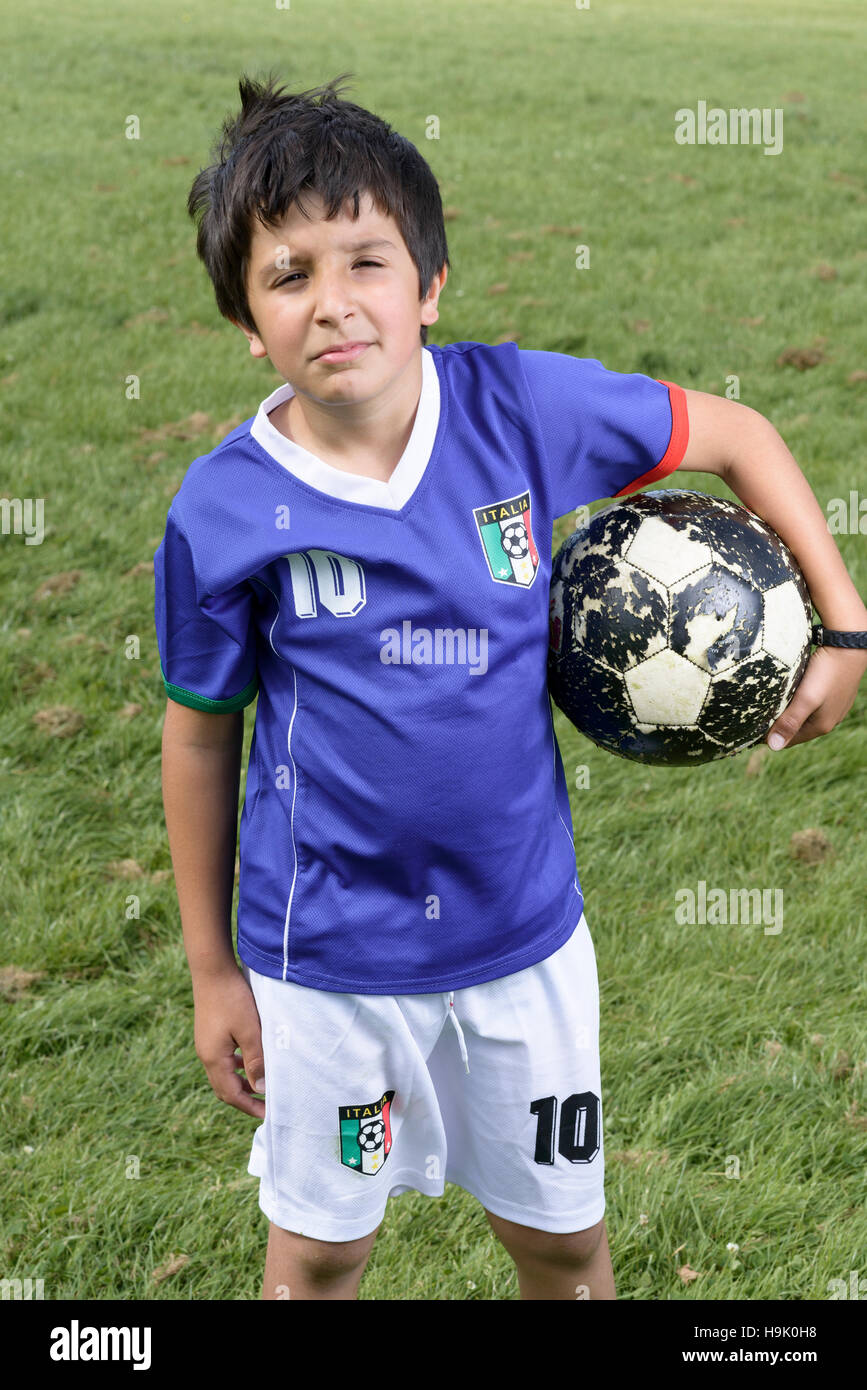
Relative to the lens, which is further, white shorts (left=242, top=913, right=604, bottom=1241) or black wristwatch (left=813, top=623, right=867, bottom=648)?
black wristwatch (left=813, top=623, right=867, bottom=648)

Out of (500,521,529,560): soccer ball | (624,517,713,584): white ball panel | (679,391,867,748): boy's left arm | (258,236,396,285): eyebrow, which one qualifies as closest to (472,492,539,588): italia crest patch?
(500,521,529,560): soccer ball

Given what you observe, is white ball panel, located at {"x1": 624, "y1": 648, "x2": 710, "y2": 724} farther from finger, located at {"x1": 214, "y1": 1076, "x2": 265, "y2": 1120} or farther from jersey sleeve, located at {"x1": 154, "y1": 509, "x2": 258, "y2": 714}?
finger, located at {"x1": 214, "y1": 1076, "x2": 265, "y2": 1120}

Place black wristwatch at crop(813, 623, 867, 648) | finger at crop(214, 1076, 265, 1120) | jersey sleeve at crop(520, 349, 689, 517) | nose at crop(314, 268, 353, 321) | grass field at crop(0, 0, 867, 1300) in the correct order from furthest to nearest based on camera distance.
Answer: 1. grass field at crop(0, 0, 867, 1300)
2. finger at crop(214, 1076, 265, 1120)
3. black wristwatch at crop(813, 623, 867, 648)
4. jersey sleeve at crop(520, 349, 689, 517)
5. nose at crop(314, 268, 353, 321)

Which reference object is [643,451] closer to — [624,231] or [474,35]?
[624,231]

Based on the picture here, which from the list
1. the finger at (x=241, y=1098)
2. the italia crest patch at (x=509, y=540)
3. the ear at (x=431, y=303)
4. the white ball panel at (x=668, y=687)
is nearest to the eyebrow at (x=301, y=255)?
the ear at (x=431, y=303)

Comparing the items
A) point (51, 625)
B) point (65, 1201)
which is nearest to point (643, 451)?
point (65, 1201)

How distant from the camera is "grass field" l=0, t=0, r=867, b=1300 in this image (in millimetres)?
3201

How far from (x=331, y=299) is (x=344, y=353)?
0.08m

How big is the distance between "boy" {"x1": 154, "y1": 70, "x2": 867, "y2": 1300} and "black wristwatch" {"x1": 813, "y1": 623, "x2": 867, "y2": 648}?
2 centimetres

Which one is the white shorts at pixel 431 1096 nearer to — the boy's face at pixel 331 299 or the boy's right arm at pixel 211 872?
the boy's right arm at pixel 211 872

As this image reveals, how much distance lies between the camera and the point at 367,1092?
2279mm

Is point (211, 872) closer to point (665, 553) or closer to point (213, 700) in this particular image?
point (213, 700)

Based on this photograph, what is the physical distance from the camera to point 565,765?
16.5 ft

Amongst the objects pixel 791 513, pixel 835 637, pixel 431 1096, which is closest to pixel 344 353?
pixel 791 513
